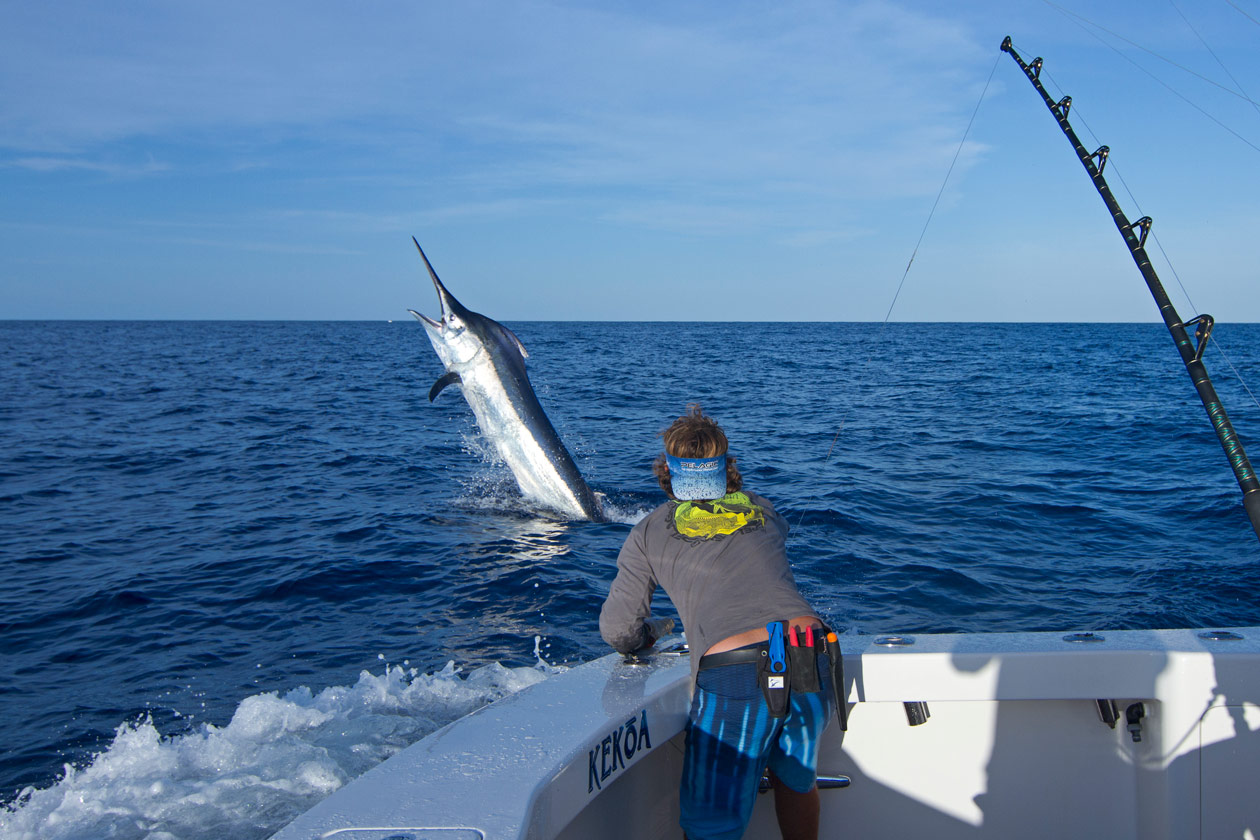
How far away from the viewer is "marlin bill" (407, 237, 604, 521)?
9.75 m

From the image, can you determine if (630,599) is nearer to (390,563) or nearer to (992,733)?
(992,733)

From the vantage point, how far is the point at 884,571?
25.9 feet

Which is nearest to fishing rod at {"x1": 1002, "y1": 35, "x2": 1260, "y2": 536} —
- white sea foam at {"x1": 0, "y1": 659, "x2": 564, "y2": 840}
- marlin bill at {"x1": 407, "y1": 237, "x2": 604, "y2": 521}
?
white sea foam at {"x1": 0, "y1": 659, "x2": 564, "y2": 840}

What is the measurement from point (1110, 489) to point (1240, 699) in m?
9.61

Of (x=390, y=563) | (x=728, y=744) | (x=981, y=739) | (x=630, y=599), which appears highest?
(x=630, y=599)

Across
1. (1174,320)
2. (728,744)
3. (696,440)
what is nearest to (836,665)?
(728,744)

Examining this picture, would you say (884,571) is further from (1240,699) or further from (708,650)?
(708,650)

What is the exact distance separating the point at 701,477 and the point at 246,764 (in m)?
2.83

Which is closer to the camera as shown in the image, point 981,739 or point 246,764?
point 981,739

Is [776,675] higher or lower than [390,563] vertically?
higher

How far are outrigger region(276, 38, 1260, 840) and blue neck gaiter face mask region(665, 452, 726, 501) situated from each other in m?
0.63

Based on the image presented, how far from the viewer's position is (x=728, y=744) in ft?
8.99

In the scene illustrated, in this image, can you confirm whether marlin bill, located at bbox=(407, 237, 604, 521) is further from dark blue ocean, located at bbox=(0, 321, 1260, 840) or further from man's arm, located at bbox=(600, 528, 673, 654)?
man's arm, located at bbox=(600, 528, 673, 654)

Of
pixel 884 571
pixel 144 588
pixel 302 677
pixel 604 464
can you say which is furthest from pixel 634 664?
pixel 604 464
